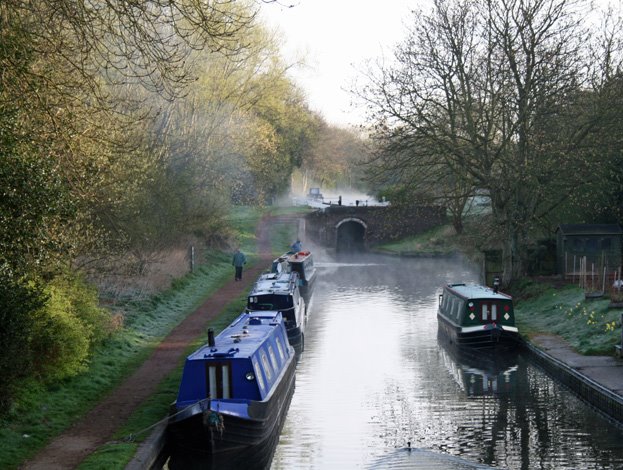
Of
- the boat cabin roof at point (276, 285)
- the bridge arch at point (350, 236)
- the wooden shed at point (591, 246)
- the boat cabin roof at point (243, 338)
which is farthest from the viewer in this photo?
the bridge arch at point (350, 236)

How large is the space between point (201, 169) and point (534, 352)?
19.1 meters

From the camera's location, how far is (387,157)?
33.0 metres

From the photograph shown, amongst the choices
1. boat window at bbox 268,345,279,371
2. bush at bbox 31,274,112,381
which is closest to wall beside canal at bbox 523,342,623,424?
boat window at bbox 268,345,279,371

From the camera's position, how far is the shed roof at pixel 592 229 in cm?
3162

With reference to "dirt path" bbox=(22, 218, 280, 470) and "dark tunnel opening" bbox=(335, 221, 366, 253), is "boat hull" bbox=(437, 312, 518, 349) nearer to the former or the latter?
"dirt path" bbox=(22, 218, 280, 470)

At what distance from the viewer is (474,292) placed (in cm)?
2752

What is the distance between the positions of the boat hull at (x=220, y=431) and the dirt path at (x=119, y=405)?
1071 mm

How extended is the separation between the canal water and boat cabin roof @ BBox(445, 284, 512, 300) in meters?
1.65

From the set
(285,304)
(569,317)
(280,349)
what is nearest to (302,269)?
(285,304)

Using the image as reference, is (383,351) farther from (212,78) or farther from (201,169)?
(212,78)

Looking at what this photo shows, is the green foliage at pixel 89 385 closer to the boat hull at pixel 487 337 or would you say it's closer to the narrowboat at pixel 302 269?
the narrowboat at pixel 302 269

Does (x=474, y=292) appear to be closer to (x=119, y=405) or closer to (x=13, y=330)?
(x=119, y=405)

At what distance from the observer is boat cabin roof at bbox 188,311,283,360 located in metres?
16.5

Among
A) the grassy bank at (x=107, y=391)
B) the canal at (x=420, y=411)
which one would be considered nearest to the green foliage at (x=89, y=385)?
the grassy bank at (x=107, y=391)
